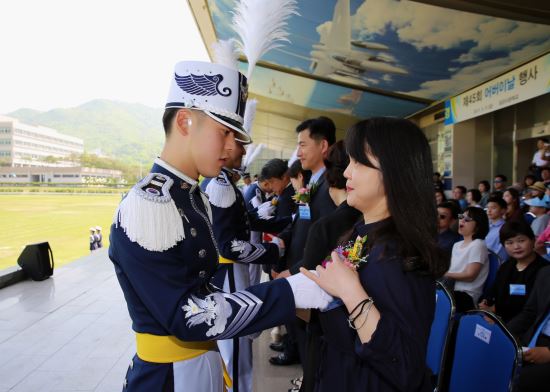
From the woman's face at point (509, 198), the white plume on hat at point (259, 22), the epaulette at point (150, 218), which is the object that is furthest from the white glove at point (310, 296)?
the woman's face at point (509, 198)

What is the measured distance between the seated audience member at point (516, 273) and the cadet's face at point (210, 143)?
2.56 m

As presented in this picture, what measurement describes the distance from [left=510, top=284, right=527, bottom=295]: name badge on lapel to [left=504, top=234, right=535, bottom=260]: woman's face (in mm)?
205

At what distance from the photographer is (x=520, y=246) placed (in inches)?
117

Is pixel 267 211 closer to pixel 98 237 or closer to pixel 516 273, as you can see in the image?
pixel 516 273

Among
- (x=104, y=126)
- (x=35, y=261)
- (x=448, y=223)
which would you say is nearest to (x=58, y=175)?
(x=35, y=261)

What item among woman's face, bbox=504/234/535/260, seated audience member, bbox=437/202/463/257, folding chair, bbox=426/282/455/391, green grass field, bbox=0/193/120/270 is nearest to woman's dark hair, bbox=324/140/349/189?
folding chair, bbox=426/282/455/391

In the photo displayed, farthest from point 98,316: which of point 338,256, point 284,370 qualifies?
point 338,256

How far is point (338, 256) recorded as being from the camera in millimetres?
1120

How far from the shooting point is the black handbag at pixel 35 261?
240 inches

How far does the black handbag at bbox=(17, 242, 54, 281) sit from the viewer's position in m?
6.09

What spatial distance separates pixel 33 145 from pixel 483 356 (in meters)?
7.42

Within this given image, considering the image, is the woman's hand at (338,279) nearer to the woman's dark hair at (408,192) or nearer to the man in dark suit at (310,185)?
the woman's dark hair at (408,192)

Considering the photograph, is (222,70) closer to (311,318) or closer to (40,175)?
(311,318)

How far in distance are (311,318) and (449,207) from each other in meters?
3.28
